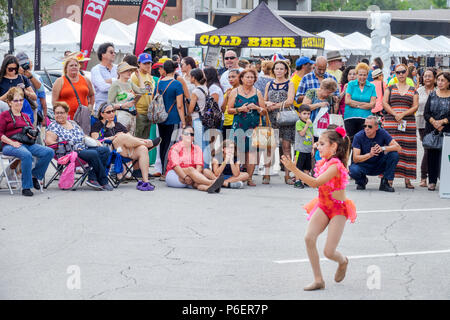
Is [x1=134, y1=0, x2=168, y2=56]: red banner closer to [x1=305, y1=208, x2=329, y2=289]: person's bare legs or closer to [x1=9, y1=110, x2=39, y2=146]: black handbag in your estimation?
[x1=9, y1=110, x2=39, y2=146]: black handbag

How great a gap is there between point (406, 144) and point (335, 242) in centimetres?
677

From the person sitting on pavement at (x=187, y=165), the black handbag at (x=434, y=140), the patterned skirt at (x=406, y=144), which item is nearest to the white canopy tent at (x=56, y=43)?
the person sitting on pavement at (x=187, y=165)

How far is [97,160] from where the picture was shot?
37.2 feet

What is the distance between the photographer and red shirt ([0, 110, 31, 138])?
35.9 ft

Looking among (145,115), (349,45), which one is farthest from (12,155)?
A: (349,45)

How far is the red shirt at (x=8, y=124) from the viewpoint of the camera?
35.9 feet

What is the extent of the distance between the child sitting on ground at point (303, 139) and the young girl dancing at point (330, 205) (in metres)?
5.73

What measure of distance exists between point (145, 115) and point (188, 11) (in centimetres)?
4021

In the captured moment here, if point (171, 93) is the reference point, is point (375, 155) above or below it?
below

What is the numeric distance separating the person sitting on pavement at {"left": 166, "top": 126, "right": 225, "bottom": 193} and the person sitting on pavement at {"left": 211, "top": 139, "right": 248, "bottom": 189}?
0.82ft

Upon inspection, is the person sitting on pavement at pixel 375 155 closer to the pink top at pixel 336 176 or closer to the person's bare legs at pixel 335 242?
the pink top at pixel 336 176

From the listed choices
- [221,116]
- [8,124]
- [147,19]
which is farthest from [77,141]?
[147,19]

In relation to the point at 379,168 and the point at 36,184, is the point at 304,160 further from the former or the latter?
the point at 36,184
